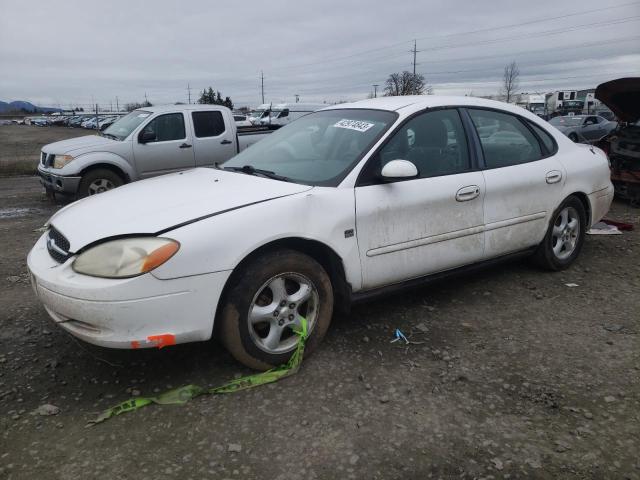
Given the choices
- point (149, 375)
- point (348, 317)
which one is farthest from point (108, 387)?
point (348, 317)

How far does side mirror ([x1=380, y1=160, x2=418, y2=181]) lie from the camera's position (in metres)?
3.22

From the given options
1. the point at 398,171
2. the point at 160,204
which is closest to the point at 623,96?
the point at 398,171

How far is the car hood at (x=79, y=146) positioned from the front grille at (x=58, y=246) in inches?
224

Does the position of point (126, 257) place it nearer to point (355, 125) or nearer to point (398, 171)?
point (398, 171)

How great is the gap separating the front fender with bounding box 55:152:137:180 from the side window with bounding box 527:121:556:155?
6471 millimetres

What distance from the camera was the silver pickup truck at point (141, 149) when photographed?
323 inches

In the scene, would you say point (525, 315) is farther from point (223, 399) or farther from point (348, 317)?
point (223, 399)

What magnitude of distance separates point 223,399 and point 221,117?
7.59 m

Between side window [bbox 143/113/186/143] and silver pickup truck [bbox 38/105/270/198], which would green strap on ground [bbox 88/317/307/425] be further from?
side window [bbox 143/113/186/143]

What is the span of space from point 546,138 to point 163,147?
6.46 metres

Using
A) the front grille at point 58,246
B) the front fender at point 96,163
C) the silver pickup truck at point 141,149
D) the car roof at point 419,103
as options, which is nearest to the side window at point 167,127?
the silver pickup truck at point 141,149

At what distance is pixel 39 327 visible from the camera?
3.67 meters

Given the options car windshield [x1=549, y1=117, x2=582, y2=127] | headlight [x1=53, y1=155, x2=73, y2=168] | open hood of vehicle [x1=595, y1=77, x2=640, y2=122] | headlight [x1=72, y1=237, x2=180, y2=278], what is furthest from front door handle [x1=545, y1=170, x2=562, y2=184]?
car windshield [x1=549, y1=117, x2=582, y2=127]

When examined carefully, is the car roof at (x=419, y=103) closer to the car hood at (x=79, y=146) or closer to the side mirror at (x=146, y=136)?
the side mirror at (x=146, y=136)
